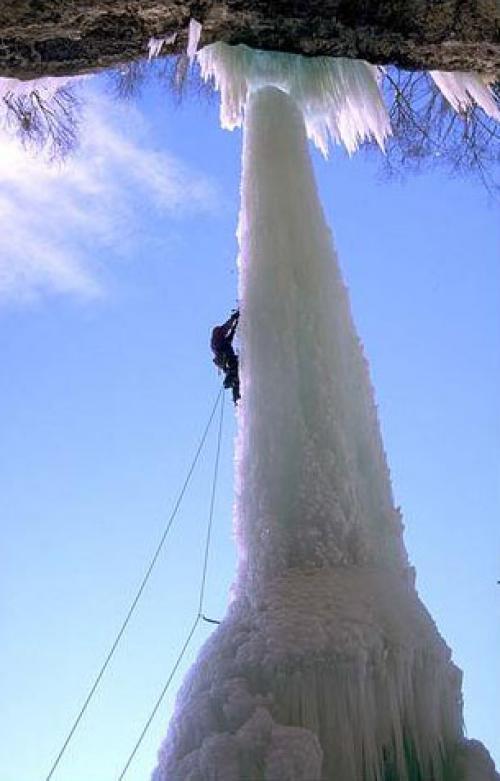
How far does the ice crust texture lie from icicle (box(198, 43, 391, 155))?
35 centimetres

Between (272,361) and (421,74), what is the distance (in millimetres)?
1855

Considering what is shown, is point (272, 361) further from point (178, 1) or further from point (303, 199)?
point (178, 1)

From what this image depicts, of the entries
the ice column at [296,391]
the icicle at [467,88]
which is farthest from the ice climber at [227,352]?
the icicle at [467,88]

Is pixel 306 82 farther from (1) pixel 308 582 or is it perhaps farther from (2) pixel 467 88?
→ (1) pixel 308 582

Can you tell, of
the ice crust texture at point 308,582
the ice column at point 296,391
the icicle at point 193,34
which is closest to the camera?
the ice crust texture at point 308,582

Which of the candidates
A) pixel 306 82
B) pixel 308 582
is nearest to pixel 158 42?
pixel 306 82

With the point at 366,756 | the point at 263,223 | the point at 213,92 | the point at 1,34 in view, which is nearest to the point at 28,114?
the point at 213,92

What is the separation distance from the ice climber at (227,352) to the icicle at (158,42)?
1.11 meters

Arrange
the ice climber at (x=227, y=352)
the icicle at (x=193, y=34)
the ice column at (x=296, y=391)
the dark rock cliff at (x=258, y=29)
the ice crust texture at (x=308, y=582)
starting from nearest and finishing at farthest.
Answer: the ice crust texture at (x=308, y=582) < the ice column at (x=296, y=391) < the dark rock cliff at (x=258, y=29) < the icicle at (x=193, y=34) < the ice climber at (x=227, y=352)

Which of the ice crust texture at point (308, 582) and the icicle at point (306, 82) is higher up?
the icicle at point (306, 82)

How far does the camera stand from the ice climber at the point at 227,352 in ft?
13.0

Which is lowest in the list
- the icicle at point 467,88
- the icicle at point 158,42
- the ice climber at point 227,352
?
the ice climber at point 227,352

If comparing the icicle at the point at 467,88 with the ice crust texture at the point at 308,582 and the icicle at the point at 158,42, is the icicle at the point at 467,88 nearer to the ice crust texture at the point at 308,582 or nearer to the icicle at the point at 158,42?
the ice crust texture at the point at 308,582

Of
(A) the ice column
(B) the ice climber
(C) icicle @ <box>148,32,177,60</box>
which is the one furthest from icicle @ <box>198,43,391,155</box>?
(B) the ice climber
